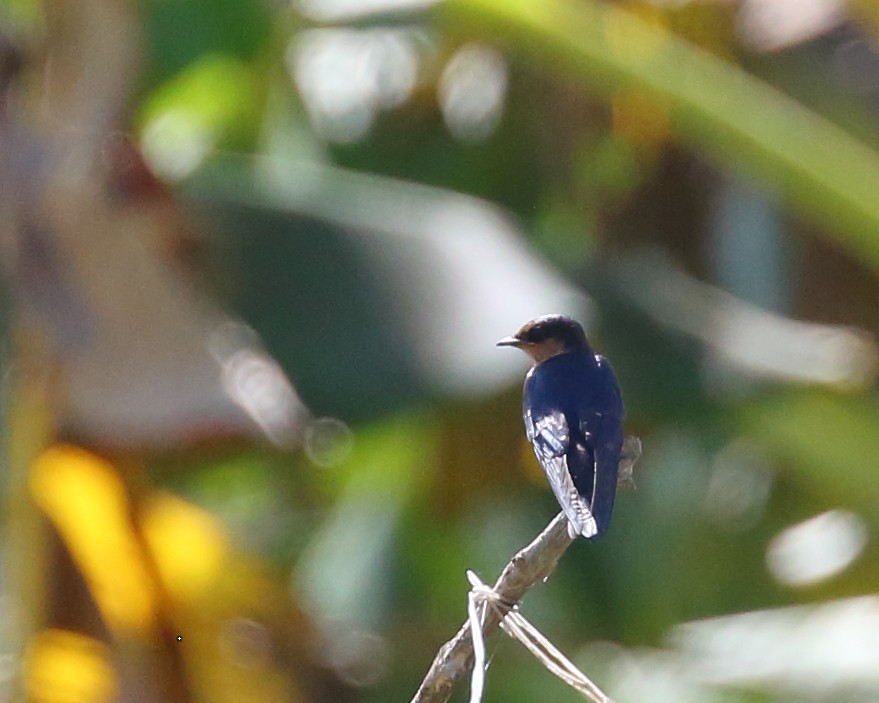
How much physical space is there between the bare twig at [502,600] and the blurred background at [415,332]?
44.2 inches

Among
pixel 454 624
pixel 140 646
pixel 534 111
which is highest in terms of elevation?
pixel 534 111

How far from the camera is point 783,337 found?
2.27m

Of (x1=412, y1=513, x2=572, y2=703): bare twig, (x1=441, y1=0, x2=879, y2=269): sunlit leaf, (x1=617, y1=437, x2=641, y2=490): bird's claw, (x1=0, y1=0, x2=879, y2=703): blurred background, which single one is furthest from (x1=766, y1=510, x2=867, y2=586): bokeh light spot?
(x1=412, y1=513, x2=572, y2=703): bare twig

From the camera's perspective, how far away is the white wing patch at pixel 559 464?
0.79 metres

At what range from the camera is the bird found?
0.83m

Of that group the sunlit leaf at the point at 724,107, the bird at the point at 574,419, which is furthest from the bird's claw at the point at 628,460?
the sunlit leaf at the point at 724,107

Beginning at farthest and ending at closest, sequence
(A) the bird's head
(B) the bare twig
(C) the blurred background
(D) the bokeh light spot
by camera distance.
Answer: (D) the bokeh light spot, (C) the blurred background, (A) the bird's head, (B) the bare twig

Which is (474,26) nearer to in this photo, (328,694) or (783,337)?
(783,337)

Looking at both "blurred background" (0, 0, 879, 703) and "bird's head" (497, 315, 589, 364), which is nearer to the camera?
"bird's head" (497, 315, 589, 364)

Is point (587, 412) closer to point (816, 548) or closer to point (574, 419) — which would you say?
point (574, 419)

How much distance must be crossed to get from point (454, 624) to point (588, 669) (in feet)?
0.75

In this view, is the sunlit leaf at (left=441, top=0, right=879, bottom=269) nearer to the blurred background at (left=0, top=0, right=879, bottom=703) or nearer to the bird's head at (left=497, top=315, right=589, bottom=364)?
the blurred background at (left=0, top=0, right=879, bottom=703)

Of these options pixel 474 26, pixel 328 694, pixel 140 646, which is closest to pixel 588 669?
pixel 328 694

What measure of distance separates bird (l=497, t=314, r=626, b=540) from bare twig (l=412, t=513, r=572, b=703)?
0.5 inches
